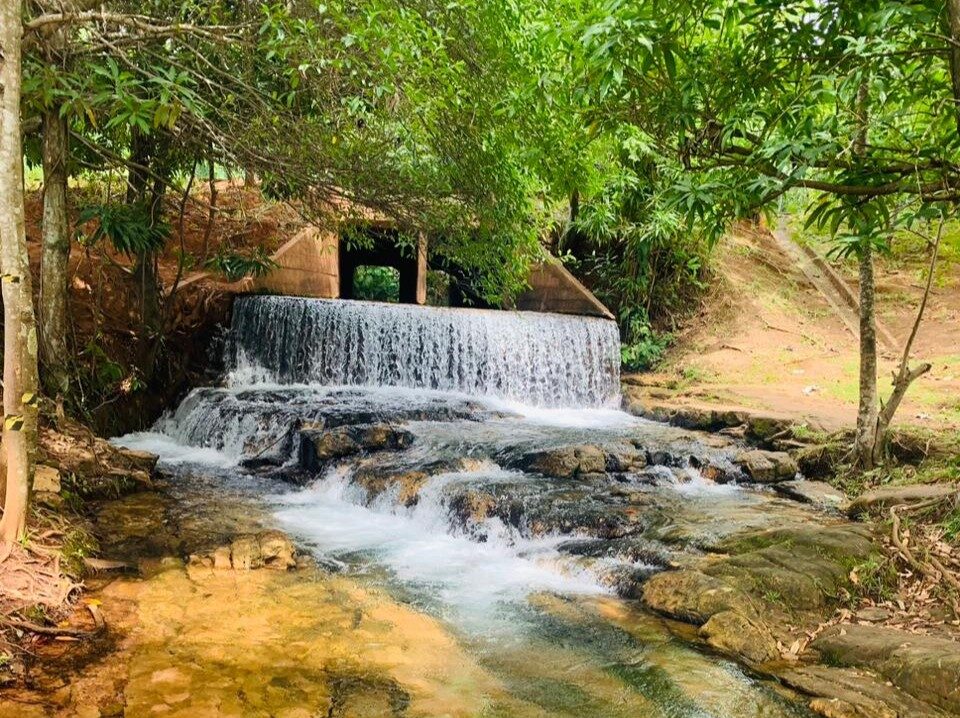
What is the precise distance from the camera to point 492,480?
660 centimetres

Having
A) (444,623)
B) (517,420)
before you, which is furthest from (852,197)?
(517,420)

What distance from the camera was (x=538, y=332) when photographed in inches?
468

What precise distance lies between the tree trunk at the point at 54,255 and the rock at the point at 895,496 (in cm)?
653

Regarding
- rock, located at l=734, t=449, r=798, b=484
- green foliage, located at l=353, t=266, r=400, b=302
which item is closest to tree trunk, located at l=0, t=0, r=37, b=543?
rock, located at l=734, t=449, r=798, b=484

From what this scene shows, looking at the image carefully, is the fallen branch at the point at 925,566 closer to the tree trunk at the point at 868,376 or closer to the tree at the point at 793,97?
the tree at the point at 793,97

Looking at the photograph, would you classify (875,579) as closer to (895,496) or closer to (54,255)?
(895,496)

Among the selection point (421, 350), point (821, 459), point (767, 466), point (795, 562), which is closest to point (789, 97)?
point (795, 562)

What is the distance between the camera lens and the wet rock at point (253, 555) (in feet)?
14.7

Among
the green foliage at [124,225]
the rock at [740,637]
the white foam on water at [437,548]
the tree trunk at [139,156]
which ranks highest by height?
the tree trunk at [139,156]

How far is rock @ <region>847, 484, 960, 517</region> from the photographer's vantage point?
5.28 m

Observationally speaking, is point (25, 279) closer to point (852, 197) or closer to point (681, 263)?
point (852, 197)

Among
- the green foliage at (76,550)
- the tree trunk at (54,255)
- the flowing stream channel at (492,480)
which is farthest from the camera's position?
the tree trunk at (54,255)

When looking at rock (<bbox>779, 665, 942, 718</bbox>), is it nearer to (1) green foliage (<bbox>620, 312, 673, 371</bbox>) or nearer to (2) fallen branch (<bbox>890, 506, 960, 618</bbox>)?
(2) fallen branch (<bbox>890, 506, 960, 618</bbox>)

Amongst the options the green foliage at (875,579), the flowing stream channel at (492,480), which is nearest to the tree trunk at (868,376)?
the flowing stream channel at (492,480)
